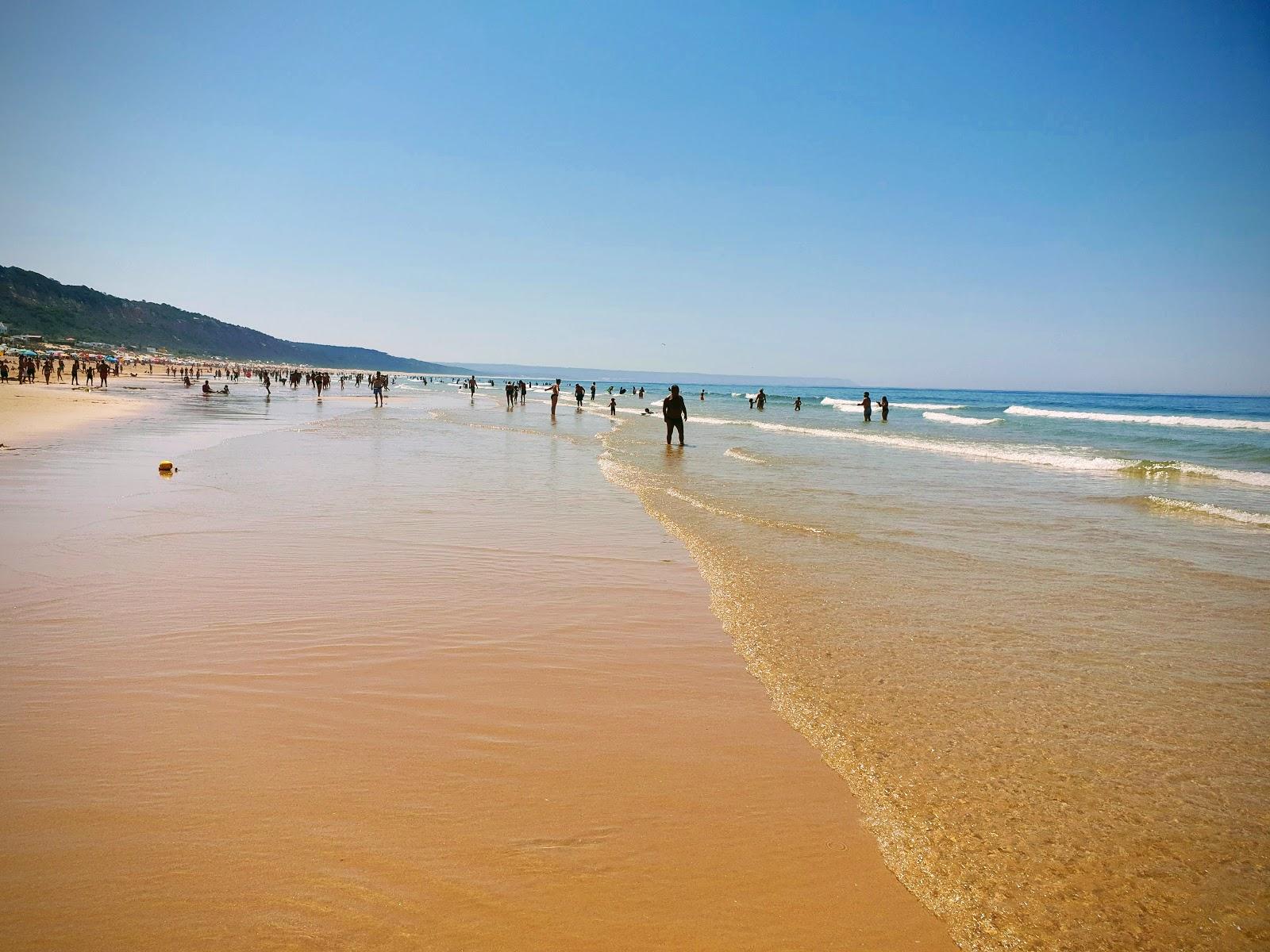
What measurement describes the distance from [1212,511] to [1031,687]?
1230 centimetres

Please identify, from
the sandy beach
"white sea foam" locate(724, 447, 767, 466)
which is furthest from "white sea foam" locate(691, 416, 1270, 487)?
the sandy beach

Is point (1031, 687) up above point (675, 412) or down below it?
below

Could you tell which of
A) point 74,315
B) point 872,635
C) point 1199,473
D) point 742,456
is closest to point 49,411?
point 742,456

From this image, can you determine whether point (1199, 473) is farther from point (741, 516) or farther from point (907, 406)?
point (907, 406)

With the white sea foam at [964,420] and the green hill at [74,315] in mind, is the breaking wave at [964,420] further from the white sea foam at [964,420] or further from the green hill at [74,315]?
the green hill at [74,315]

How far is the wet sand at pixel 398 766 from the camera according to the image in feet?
8.68

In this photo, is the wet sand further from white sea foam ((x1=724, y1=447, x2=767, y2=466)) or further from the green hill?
the green hill

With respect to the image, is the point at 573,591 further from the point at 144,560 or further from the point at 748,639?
the point at 144,560

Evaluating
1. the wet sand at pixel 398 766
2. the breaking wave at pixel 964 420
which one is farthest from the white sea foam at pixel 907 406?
the wet sand at pixel 398 766

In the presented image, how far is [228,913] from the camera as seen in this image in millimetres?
2586

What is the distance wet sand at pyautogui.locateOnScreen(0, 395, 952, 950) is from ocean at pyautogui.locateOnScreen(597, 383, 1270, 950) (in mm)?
352

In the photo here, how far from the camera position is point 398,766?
3641 millimetres

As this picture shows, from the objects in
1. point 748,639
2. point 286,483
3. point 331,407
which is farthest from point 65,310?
point 748,639

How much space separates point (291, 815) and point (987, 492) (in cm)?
1588
